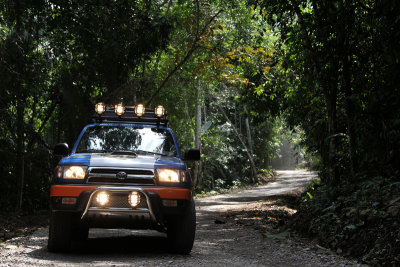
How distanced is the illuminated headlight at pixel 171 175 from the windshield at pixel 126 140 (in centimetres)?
99

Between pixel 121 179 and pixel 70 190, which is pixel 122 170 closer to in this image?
pixel 121 179

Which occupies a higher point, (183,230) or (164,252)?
(183,230)

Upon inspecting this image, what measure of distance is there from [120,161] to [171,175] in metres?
0.72

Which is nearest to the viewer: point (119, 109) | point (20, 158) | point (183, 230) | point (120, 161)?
point (120, 161)

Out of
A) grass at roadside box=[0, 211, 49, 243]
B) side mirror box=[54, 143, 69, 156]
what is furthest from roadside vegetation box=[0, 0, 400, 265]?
side mirror box=[54, 143, 69, 156]

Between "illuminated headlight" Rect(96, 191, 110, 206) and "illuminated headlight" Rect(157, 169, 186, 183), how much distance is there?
0.73 meters

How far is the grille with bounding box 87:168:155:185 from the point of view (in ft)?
20.6

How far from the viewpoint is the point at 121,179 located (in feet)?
20.6

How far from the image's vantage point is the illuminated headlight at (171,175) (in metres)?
6.42

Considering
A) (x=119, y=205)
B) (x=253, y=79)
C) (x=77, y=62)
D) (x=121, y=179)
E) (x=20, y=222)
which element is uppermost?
(x=77, y=62)

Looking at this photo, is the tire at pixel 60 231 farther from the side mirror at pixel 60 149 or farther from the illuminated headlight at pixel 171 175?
the illuminated headlight at pixel 171 175

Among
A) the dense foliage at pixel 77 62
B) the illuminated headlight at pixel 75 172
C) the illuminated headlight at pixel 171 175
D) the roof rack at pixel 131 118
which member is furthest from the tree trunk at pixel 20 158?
the illuminated headlight at pixel 171 175

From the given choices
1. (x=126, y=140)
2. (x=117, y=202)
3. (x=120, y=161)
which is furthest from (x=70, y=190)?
(x=126, y=140)

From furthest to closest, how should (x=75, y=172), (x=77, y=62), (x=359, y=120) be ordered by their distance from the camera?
1. (x=77, y=62)
2. (x=359, y=120)
3. (x=75, y=172)
